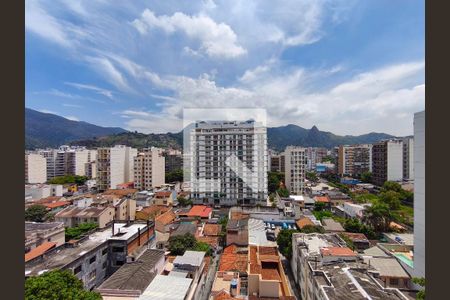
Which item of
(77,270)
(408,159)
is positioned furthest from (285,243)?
(408,159)

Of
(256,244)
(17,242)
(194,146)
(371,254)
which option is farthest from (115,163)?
(17,242)

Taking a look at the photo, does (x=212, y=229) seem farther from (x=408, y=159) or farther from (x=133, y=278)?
(x=408, y=159)

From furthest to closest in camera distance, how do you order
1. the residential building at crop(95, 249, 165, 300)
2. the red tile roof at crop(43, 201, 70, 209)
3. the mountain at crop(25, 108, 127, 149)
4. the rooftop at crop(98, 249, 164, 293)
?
the mountain at crop(25, 108, 127, 149)
the red tile roof at crop(43, 201, 70, 209)
the rooftop at crop(98, 249, 164, 293)
the residential building at crop(95, 249, 165, 300)

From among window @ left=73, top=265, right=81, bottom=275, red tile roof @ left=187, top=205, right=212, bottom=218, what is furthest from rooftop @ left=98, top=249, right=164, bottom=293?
red tile roof @ left=187, top=205, right=212, bottom=218

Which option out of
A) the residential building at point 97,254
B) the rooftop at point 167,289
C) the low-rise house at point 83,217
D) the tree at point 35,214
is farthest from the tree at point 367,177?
the tree at point 35,214

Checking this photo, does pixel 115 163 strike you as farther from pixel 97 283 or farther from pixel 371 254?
pixel 371 254

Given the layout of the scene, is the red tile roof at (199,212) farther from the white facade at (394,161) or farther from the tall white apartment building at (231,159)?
the white facade at (394,161)

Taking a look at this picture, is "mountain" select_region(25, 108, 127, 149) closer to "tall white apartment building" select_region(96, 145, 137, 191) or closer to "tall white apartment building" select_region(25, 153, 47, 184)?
"tall white apartment building" select_region(25, 153, 47, 184)
